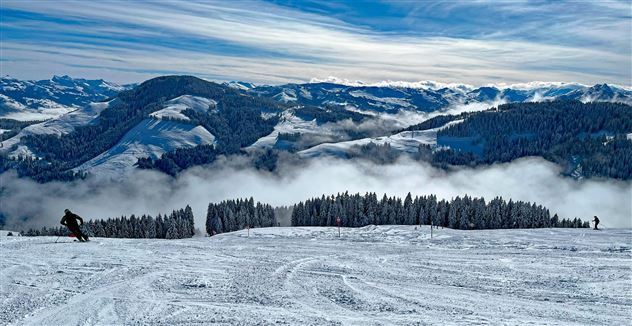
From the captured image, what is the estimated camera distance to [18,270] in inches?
733

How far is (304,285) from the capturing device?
675 inches

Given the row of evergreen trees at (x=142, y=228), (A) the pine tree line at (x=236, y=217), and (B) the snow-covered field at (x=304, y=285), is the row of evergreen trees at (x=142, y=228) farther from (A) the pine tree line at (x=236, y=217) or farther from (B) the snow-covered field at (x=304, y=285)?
(B) the snow-covered field at (x=304, y=285)

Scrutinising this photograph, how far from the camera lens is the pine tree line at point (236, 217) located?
10682 centimetres

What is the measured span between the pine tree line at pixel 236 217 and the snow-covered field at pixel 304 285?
80689 mm

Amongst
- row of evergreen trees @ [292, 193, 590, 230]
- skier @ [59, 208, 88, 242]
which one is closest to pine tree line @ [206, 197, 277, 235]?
row of evergreen trees @ [292, 193, 590, 230]

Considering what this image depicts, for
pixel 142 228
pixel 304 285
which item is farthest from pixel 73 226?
pixel 142 228

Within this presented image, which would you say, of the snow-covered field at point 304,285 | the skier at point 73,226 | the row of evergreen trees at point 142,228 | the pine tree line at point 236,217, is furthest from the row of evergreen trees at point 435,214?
the skier at point 73,226

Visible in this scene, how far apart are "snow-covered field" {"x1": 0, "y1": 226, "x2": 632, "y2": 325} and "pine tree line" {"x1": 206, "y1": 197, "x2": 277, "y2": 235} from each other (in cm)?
8069

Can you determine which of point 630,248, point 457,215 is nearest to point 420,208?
point 457,215

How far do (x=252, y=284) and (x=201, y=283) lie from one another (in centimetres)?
187

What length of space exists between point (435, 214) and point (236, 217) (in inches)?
1834

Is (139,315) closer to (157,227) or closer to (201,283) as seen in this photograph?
(201,283)

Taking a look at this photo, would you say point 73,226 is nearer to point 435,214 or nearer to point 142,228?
point 435,214

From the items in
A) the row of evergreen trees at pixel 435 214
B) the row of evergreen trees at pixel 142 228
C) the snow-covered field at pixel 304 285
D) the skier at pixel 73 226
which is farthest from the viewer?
the row of evergreen trees at pixel 142 228
